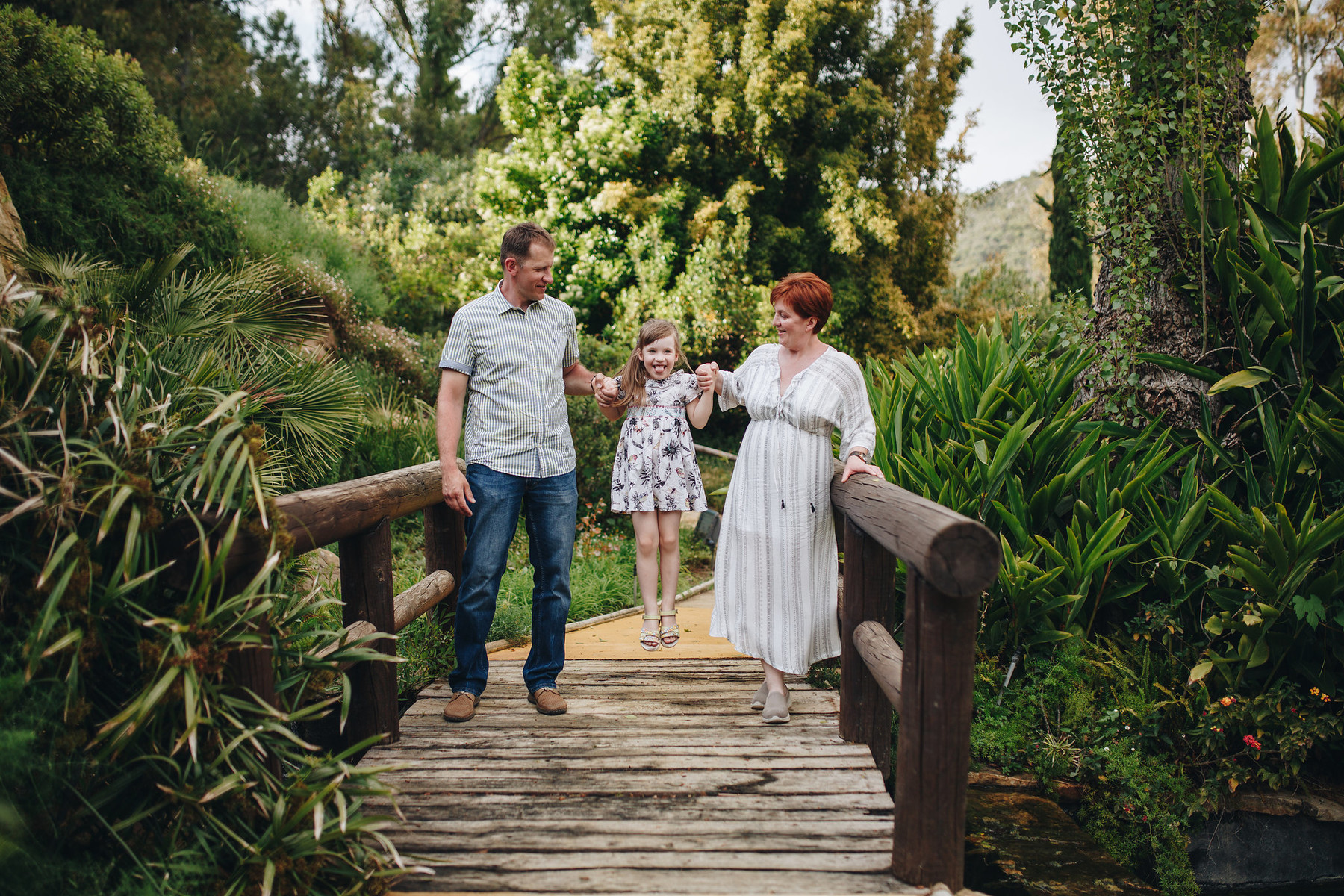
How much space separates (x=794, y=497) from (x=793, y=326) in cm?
73

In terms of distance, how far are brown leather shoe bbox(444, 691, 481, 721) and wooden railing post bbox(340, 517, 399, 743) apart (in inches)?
9.9

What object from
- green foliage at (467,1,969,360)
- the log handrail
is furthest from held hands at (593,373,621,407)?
green foliage at (467,1,969,360)

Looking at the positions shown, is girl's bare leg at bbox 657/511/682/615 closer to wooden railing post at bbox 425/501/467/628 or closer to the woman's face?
wooden railing post at bbox 425/501/467/628

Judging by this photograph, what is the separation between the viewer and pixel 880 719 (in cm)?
320

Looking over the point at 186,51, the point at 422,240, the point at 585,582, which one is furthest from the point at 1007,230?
the point at 585,582

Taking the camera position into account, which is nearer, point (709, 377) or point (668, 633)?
point (709, 377)

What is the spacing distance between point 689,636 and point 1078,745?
7.25 feet

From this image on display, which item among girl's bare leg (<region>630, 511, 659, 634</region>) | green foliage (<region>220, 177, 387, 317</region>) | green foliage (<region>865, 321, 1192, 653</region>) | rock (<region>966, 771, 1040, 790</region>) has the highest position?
green foliage (<region>220, 177, 387, 317</region>)

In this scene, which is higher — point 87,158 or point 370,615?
point 87,158

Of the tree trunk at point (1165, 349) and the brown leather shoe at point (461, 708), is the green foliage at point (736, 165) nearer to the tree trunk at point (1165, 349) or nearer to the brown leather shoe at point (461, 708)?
the tree trunk at point (1165, 349)

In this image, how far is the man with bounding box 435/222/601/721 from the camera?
3277 millimetres

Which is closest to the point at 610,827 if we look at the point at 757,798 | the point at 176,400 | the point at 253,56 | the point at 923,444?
the point at 757,798

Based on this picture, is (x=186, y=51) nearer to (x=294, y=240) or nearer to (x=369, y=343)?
(x=294, y=240)

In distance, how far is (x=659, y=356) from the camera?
444cm
